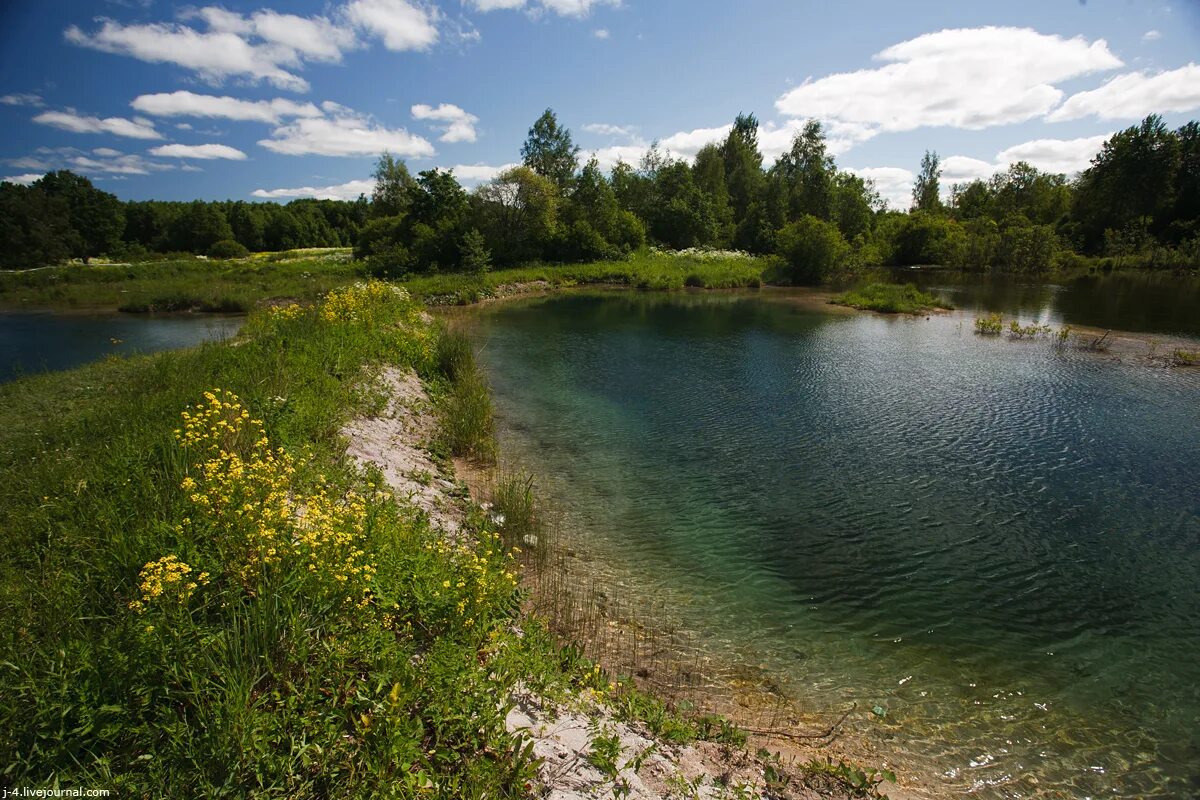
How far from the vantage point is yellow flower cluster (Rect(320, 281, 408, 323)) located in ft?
64.5

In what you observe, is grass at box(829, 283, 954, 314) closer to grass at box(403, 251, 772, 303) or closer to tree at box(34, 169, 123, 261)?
grass at box(403, 251, 772, 303)

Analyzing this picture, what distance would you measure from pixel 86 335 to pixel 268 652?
130ft

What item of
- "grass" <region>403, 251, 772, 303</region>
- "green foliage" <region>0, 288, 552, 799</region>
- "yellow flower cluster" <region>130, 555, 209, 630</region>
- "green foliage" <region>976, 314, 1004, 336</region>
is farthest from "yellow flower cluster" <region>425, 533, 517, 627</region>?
"grass" <region>403, 251, 772, 303</region>

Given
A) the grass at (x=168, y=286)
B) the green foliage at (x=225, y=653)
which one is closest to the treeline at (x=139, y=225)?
the grass at (x=168, y=286)

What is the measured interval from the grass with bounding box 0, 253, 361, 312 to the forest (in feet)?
31.7

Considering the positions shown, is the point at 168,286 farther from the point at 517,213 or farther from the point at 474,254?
the point at 517,213

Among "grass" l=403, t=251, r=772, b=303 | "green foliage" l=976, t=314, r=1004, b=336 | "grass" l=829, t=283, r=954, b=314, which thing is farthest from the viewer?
"grass" l=403, t=251, r=772, b=303

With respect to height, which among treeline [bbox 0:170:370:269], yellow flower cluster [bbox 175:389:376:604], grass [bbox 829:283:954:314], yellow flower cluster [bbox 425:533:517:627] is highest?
treeline [bbox 0:170:370:269]

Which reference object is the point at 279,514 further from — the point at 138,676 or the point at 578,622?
the point at 578,622

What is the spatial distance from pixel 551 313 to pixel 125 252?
92.4 metres

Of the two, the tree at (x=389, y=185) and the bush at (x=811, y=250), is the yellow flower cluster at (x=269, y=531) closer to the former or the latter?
the bush at (x=811, y=250)

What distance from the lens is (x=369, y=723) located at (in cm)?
424

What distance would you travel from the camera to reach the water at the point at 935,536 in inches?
278

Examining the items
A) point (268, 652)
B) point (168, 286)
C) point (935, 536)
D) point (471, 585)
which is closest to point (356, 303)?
point (471, 585)
